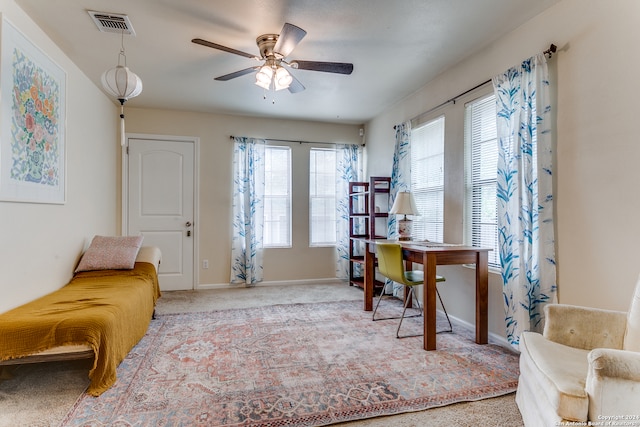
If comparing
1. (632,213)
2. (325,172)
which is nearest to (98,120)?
(325,172)

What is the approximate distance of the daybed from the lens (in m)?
1.85

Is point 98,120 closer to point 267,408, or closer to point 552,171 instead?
point 267,408

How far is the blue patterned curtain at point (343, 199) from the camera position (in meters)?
5.19

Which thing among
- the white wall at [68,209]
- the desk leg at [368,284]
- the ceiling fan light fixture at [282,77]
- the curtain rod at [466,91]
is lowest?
the desk leg at [368,284]

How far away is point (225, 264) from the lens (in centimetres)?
480

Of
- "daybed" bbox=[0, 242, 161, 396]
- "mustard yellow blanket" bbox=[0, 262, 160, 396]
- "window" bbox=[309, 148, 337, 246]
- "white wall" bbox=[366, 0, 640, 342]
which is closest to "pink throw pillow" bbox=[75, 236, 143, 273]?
"mustard yellow blanket" bbox=[0, 262, 160, 396]

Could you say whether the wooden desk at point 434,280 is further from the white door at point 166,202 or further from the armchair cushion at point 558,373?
the white door at point 166,202

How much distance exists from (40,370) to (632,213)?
12.4 feet

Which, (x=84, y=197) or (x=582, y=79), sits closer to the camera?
(x=582, y=79)

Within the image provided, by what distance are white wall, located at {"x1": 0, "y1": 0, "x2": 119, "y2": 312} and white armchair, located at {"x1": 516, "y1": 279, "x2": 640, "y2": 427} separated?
10.4 feet

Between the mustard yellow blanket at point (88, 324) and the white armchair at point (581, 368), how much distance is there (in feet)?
7.48

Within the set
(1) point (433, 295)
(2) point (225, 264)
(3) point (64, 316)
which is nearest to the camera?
(3) point (64, 316)

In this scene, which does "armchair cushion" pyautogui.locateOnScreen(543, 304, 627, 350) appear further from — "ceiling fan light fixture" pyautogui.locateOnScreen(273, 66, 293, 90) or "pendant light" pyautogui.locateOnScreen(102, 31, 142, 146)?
"pendant light" pyautogui.locateOnScreen(102, 31, 142, 146)

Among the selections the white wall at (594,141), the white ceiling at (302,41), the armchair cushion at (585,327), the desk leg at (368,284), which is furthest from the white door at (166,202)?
the armchair cushion at (585,327)
